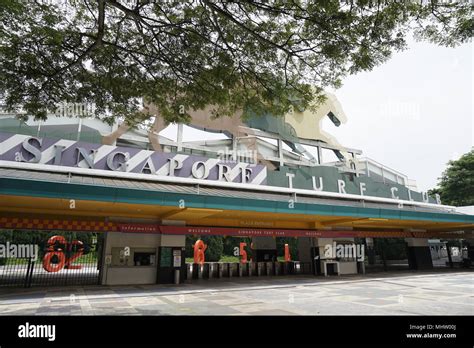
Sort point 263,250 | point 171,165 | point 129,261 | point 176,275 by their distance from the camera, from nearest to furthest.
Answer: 1. point 129,261
2. point 176,275
3. point 171,165
4. point 263,250

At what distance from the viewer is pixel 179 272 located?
50.1 feet

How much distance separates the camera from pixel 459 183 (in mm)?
33125

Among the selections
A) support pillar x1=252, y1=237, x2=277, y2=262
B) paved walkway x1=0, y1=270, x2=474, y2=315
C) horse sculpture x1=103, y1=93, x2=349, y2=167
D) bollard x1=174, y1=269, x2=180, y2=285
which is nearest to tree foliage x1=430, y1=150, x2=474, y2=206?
horse sculpture x1=103, y1=93, x2=349, y2=167

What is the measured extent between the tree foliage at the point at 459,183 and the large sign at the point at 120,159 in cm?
2539

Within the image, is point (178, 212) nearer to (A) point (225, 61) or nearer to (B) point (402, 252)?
(A) point (225, 61)

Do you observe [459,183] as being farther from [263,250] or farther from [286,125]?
[263,250]

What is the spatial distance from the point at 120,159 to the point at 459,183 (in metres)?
33.4

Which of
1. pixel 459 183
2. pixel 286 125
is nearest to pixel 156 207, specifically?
pixel 286 125

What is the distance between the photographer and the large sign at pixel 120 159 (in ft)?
45.6

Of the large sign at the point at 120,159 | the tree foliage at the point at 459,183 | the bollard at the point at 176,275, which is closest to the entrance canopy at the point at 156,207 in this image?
the large sign at the point at 120,159

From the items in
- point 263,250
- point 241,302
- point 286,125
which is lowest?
point 241,302

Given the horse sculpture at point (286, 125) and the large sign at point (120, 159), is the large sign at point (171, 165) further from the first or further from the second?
the horse sculpture at point (286, 125)

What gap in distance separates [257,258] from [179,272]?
7.96m
